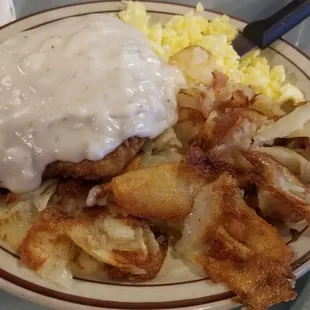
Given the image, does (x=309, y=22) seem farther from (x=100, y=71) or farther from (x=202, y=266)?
(x=202, y=266)

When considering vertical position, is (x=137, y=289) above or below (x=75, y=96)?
below

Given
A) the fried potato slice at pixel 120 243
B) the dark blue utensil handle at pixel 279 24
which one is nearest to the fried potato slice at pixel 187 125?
the fried potato slice at pixel 120 243

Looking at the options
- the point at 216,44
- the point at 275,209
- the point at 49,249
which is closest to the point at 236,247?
the point at 275,209

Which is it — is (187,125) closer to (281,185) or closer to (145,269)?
(281,185)

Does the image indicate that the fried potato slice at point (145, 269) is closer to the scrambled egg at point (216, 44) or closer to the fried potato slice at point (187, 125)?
the fried potato slice at point (187, 125)

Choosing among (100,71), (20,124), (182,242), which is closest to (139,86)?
(100,71)

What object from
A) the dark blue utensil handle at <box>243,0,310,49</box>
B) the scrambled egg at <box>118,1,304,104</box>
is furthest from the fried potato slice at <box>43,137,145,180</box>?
the dark blue utensil handle at <box>243,0,310,49</box>
